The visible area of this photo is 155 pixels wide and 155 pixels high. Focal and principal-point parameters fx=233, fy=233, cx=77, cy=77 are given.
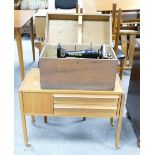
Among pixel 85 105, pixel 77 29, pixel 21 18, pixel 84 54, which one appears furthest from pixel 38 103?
pixel 21 18

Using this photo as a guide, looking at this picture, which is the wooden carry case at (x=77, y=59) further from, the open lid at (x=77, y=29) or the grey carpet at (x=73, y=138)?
the grey carpet at (x=73, y=138)

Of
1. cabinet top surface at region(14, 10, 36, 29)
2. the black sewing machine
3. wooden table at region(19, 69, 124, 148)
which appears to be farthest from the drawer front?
cabinet top surface at region(14, 10, 36, 29)

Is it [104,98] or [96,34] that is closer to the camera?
[104,98]

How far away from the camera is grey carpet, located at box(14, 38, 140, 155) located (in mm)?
1799

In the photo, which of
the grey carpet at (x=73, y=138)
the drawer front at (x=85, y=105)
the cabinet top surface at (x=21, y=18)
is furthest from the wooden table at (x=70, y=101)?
the cabinet top surface at (x=21, y=18)

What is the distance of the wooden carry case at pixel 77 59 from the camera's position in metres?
1.45

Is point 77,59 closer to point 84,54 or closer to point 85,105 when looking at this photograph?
point 84,54

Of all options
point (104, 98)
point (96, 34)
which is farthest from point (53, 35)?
point (104, 98)

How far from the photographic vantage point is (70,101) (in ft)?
5.17

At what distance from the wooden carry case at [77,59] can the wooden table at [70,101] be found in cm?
4

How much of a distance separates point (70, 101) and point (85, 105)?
0.35 feet
